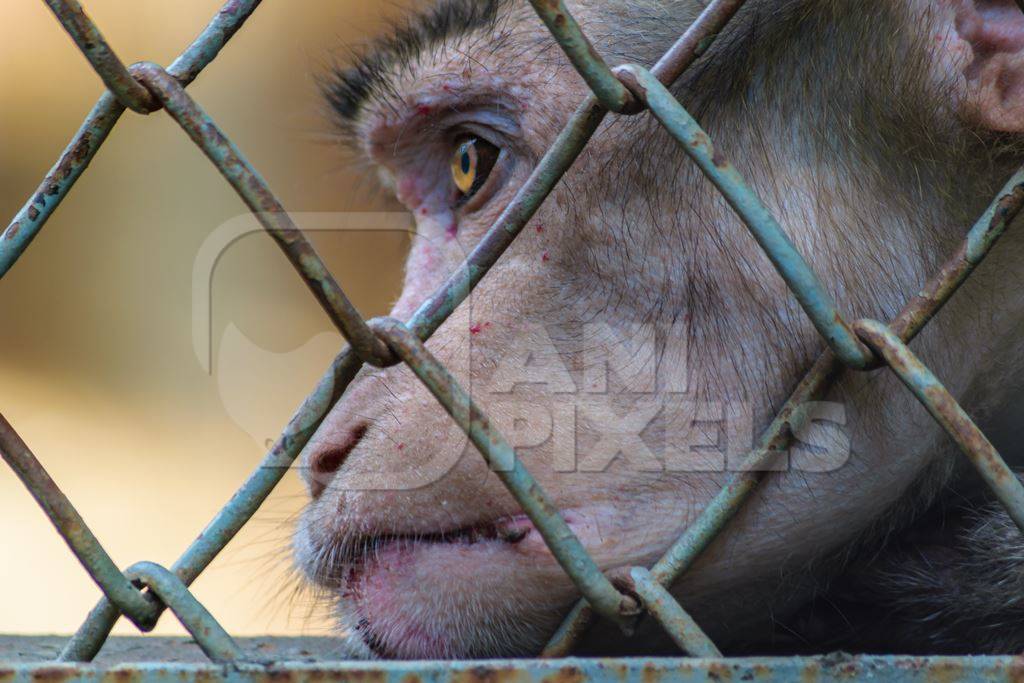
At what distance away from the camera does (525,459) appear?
44.3 inches

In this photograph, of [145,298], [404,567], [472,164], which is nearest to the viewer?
[404,567]

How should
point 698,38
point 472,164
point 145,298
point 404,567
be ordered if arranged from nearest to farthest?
point 698,38, point 404,567, point 472,164, point 145,298

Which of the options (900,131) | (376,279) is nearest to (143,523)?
(376,279)

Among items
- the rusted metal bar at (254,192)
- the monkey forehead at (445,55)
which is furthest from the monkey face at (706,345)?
the rusted metal bar at (254,192)

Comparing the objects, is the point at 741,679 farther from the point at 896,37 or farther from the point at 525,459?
the point at 896,37

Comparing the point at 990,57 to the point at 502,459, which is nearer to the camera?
the point at 502,459

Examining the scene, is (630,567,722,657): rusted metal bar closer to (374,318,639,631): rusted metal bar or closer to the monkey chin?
(374,318,639,631): rusted metal bar

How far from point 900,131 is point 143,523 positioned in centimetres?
312

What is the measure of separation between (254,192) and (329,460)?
539 mm

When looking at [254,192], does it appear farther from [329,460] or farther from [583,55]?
[329,460]

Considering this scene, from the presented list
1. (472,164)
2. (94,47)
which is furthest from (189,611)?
(472,164)

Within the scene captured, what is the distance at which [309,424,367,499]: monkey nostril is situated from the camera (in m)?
1.22

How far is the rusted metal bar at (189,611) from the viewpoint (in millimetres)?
750

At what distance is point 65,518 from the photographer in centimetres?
76
